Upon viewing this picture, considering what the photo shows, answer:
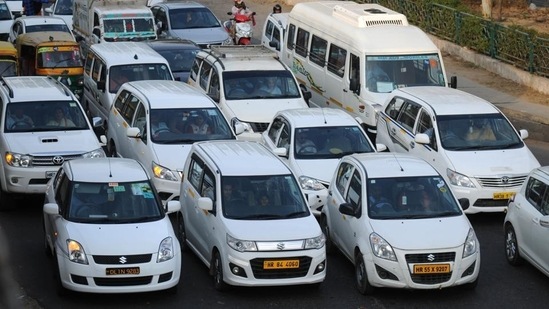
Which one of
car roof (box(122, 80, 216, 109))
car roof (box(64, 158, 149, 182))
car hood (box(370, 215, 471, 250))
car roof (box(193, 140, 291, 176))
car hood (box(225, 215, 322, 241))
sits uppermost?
car roof (box(64, 158, 149, 182))

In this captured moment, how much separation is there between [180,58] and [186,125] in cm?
827

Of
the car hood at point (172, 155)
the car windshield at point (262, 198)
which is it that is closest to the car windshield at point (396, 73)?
the car hood at point (172, 155)

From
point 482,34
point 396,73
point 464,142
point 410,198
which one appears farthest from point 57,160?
point 482,34

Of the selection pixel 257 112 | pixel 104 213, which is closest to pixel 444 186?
pixel 104 213

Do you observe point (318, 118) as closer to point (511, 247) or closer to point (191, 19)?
point (511, 247)

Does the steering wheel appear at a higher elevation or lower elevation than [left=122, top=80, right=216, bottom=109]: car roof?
lower

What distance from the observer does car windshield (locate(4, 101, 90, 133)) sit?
54.2 feet

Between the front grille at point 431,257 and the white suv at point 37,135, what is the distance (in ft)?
20.9

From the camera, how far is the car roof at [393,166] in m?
12.9

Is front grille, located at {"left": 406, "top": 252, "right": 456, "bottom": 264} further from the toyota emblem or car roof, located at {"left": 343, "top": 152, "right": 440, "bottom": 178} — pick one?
the toyota emblem

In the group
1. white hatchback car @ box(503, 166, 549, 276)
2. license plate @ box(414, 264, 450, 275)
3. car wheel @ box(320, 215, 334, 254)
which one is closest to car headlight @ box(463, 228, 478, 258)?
license plate @ box(414, 264, 450, 275)

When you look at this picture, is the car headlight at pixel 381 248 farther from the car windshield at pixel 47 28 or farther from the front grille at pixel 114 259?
the car windshield at pixel 47 28

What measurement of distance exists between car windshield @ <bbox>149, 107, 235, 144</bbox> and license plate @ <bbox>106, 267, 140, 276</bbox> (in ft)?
17.7

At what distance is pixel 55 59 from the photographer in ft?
81.4
